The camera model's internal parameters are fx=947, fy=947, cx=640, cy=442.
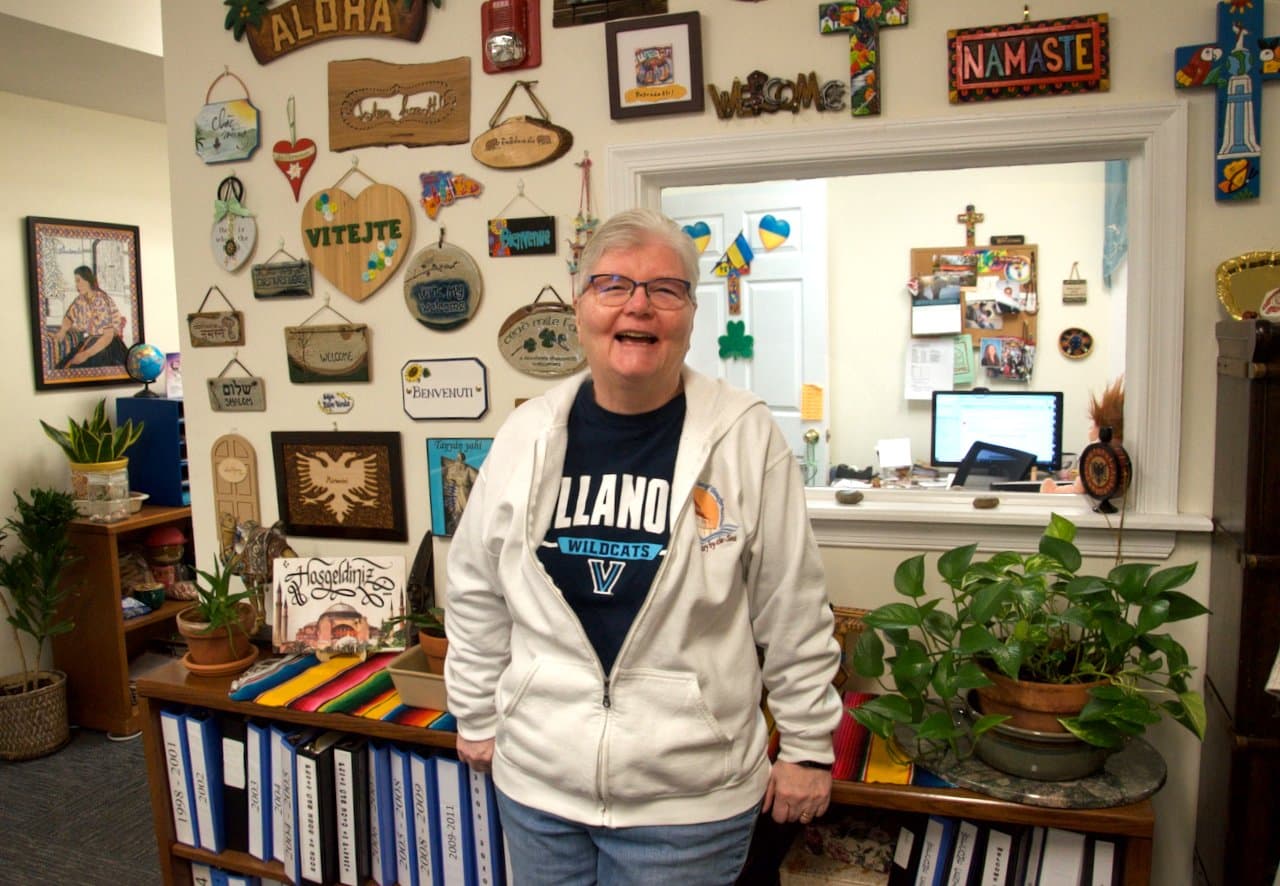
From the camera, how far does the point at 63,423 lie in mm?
3547

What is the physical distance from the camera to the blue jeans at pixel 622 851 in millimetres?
1242

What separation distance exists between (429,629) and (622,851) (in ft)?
2.58

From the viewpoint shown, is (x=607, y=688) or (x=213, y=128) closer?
(x=607, y=688)

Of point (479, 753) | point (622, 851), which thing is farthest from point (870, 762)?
point (479, 753)

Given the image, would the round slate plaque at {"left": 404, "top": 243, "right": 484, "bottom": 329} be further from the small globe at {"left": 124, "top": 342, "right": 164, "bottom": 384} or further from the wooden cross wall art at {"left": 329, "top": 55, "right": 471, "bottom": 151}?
the small globe at {"left": 124, "top": 342, "right": 164, "bottom": 384}

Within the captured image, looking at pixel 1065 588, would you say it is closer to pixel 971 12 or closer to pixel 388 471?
pixel 971 12

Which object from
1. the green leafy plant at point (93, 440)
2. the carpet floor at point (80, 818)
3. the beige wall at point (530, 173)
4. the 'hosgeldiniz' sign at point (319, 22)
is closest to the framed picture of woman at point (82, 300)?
the green leafy plant at point (93, 440)

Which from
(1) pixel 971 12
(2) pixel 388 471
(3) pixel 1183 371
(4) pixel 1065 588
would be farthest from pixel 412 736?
(1) pixel 971 12

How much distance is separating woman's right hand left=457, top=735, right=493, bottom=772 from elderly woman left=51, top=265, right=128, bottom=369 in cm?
291

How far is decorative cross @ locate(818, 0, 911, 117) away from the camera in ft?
5.48

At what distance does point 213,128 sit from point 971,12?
5.34ft

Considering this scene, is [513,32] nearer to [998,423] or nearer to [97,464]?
[97,464]

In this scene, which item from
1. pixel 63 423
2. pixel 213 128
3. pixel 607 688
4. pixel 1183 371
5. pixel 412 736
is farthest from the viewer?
pixel 63 423

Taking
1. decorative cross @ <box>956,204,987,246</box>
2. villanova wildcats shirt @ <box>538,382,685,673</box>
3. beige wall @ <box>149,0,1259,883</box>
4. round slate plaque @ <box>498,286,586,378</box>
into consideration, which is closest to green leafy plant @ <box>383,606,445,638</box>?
beige wall @ <box>149,0,1259,883</box>
